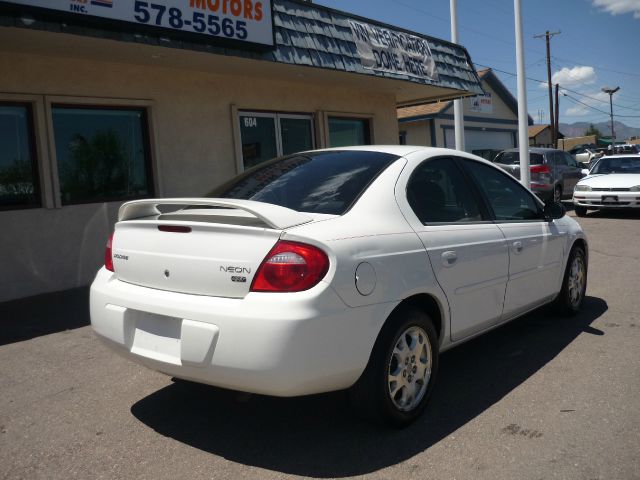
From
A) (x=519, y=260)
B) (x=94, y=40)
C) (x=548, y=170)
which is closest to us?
(x=519, y=260)

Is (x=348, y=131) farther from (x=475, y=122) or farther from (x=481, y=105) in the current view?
(x=481, y=105)

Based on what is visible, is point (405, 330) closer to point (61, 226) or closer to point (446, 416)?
point (446, 416)

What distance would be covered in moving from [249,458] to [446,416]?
119cm

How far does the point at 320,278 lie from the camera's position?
2.78 m

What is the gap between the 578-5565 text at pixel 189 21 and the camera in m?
6.43

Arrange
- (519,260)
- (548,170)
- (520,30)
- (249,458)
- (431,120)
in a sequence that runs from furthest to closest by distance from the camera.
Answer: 1. (431,120)
2. (548,170)
3. (520,30)
4. (519,260)
5. (249,458)

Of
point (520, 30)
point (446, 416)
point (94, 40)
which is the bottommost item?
point (446, 416)

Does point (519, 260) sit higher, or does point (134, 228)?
point (134, 228)

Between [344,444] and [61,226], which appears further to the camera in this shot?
[61,226]

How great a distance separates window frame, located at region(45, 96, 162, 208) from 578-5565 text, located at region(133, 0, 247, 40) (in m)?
1.73

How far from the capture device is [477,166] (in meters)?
4.38

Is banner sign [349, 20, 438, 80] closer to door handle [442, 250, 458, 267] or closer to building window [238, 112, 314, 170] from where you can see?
building window [238, 112, 314, 170]

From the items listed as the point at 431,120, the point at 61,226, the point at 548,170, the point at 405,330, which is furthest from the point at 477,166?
the point at 431,120

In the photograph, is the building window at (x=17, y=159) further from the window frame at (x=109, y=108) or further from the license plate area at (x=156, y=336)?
the license plate area at (x=156, y=336)
